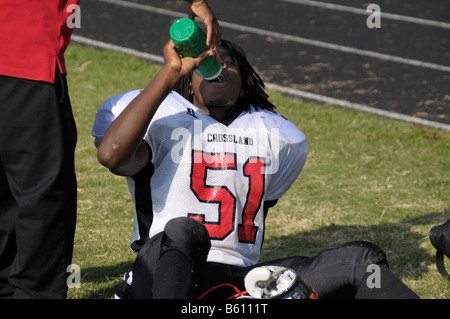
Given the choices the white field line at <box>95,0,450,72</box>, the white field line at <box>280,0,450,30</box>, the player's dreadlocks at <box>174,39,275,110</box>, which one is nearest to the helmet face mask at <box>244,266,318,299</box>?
the player's dreadlocks at <box>174,39,275,110</box>

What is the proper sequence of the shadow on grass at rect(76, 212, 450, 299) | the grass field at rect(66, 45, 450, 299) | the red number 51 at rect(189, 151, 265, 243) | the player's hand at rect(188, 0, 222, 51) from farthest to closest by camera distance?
1. the grass field at rect(66, 45, 450, 299)
2. the shadow on grass at rect(76, 212, 450, 299)
3. the red number 51 at rect(189, 151, 265, 243)
4. the player's hand at rect(188, 0, 222, 51)

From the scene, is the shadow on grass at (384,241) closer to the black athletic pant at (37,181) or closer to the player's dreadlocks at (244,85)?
the player's dreadlocks at (244,85)

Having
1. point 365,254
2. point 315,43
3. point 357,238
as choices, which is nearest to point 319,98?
point 315,43

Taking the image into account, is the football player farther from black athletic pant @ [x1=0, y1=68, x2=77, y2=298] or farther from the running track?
the running track

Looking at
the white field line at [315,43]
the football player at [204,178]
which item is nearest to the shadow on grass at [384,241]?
the football player at [204,178]

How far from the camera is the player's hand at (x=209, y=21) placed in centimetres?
337

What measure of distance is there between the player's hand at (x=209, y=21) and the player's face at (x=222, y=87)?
0.93ft

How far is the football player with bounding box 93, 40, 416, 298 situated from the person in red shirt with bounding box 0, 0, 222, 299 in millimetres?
237

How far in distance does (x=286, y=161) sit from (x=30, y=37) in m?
1.42

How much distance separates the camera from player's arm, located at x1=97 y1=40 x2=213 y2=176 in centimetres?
323

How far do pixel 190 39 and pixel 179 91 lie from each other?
0.85 meters

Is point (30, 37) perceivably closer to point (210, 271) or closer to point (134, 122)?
point (134, 122)

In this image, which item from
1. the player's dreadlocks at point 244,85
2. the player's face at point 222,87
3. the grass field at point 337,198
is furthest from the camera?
the grass field at point 337,198
